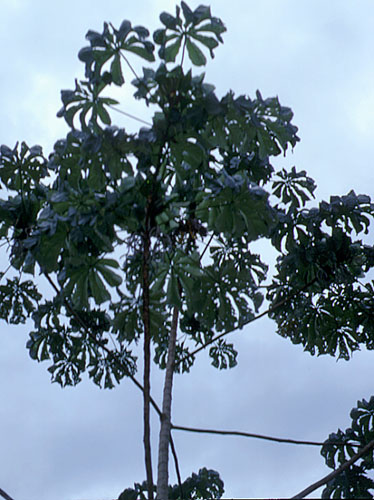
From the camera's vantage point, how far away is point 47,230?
4.39m

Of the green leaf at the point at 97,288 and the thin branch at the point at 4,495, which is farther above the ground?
the green leaf at the point at 97,288

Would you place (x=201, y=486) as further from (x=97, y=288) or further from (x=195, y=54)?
(x=195, y=54)

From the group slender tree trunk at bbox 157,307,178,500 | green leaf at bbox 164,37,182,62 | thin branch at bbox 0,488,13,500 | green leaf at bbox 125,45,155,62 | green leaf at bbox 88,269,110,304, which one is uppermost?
green leaf at bbox 164,37,182,62

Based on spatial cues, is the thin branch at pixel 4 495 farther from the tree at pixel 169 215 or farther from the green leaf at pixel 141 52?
the green leaf at pixel 141 52

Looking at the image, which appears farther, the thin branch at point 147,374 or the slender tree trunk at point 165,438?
the slender tree trunk at point 165,438

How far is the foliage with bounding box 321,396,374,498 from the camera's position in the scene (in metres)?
6.39

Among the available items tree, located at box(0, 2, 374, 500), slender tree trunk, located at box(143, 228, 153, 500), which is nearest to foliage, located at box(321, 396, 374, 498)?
tree, located at box(0, 2, 374, 500)

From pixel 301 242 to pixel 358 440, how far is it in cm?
258

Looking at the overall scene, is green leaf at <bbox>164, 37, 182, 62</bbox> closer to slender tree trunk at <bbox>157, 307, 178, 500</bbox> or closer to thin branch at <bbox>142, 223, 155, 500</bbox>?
thin branch at <bbox>142, 223, 155, 500</bbox>

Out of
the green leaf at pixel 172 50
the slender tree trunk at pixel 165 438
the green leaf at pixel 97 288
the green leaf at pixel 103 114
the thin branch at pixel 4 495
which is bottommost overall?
the thin branch at pixel 4 495

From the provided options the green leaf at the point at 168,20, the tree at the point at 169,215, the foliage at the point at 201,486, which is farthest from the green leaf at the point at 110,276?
the foliage at the point at 201,486

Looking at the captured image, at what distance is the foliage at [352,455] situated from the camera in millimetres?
6395

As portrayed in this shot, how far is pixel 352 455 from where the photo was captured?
6.79 metres

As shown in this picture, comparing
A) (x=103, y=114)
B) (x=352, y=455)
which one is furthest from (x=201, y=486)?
(x=103, y=114)
